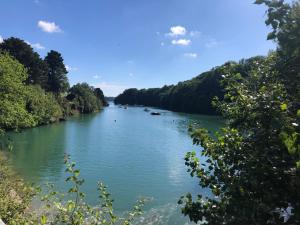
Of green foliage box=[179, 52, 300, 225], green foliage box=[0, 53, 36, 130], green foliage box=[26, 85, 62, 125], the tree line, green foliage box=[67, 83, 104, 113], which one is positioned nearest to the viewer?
green foliage box=[179, 52, 300, 225]

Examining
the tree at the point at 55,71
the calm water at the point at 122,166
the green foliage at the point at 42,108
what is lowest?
the calm water at the point at 122,166

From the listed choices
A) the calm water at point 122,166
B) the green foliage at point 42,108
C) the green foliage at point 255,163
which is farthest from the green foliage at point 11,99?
the green foliage at point 42,108

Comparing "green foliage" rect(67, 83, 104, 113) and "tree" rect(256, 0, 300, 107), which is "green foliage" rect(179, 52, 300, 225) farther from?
"green foliage" rect(67, 83, 104, 113)

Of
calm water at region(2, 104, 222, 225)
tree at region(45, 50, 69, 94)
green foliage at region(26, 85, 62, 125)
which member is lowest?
calm water at region(2, 104, 222, 225)

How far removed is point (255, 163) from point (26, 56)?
81859 millimetres

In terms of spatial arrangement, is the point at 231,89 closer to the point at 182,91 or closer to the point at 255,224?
the point at 255,224

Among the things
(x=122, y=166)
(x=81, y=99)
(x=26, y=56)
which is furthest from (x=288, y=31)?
(x=81, y=99)

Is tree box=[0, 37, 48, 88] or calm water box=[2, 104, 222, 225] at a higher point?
tree box=[0, 37, 48, 88]

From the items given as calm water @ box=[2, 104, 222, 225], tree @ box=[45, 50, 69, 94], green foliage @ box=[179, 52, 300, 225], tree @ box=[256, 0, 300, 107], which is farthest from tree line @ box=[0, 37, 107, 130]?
tree @ box=[256, 0, 300, 107]

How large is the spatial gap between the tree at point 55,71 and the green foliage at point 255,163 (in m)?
102

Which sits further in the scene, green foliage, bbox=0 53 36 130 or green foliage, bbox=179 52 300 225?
green foliage, bbox=0 53 36 130

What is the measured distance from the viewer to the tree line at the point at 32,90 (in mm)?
26344

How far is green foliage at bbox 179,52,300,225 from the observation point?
3990 mm

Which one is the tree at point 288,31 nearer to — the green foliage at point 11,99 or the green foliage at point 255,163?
the green foliage at point 255,163
